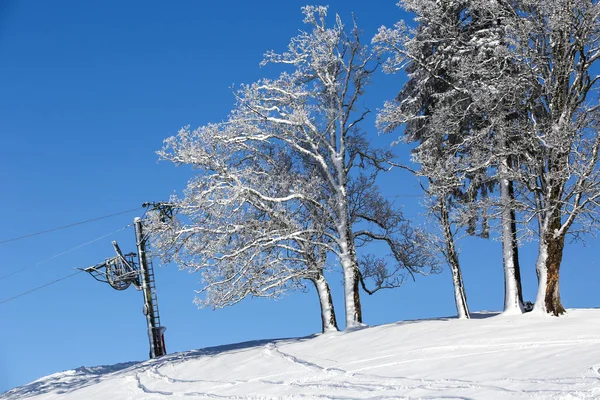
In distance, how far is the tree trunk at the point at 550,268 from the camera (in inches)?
750

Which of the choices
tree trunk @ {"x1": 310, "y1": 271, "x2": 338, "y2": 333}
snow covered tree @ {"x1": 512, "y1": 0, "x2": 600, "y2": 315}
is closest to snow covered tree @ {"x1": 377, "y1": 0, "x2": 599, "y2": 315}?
snow covered tree @ {"x1": 512, "y1": 0, "x2": 600, "y2": 315}

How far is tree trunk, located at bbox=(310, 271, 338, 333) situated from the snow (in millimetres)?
3629

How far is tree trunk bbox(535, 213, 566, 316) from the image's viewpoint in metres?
19.0

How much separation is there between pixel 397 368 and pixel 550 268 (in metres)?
7.85

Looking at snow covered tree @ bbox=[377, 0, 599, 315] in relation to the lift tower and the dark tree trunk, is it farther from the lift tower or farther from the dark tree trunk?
the lift tower

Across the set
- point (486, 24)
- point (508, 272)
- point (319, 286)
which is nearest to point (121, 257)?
point (319, 286)

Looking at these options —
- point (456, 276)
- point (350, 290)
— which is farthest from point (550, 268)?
point (350, 290)

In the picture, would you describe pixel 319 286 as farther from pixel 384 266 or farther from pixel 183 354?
pixel 183 354

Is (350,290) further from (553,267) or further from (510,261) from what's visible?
(553,267)

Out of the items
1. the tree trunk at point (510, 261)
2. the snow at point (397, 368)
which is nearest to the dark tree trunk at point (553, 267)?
the snow at point (397, 368)

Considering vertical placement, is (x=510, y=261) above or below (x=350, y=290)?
above

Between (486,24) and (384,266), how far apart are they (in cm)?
923

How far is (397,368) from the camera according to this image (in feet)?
43.9

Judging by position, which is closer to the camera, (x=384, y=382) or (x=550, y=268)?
(x=384, y=382)
